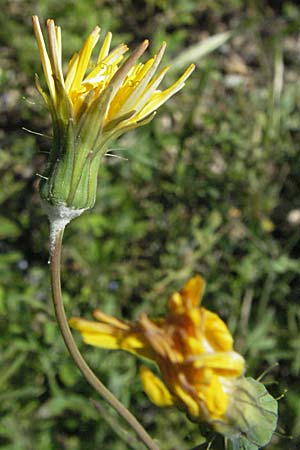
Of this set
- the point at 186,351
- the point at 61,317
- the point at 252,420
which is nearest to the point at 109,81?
the point at 61,317

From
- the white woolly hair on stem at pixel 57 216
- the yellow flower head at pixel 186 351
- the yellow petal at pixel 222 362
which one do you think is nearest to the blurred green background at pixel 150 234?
the yellow flower head at pixel 186 351

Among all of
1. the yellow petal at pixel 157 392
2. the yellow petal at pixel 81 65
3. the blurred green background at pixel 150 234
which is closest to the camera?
the yellow petal at pixel 81 65

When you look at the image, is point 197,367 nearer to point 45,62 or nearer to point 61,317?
point 61,317

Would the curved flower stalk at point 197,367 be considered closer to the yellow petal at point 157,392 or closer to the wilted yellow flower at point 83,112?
the yellow petal at point 157,392

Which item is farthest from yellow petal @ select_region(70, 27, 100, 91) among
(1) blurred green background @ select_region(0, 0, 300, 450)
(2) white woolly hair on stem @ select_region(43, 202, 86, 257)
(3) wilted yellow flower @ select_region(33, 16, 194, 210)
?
(1) blurred green background @ select_region(0, 0, 300, 450)

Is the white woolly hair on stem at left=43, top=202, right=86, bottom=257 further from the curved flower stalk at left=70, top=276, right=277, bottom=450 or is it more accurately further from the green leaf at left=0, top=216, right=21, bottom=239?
the green leaf at left=0, top=216, right=21, bottom=239

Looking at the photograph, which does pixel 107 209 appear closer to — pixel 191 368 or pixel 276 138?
pixel 276 138

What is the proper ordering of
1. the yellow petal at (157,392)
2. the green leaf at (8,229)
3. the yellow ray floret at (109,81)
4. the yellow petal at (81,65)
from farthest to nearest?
1. the green leaf at (8,229)
2. the yellow petal at (157,392)
3. the yellow petal at (81,65)
4. the yellow ray floret at (109,81)
